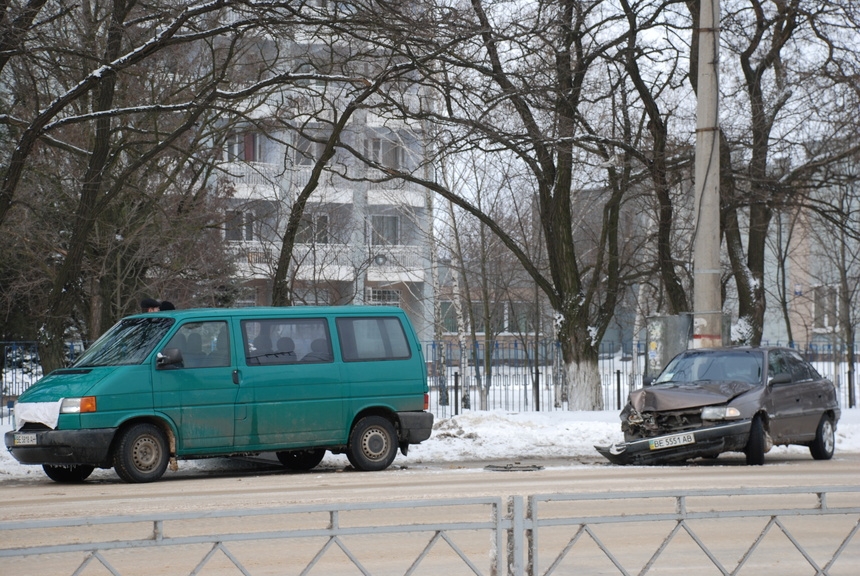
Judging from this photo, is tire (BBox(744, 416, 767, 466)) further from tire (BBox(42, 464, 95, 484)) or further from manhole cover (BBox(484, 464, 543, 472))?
tire (BBox(42, 464, 95, 484))

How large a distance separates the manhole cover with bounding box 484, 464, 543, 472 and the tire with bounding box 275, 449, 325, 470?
7.15ft

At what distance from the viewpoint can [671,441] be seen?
13992mm

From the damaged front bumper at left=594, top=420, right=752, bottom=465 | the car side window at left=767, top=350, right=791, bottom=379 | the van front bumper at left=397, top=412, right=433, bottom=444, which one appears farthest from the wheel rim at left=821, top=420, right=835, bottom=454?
the van front bumper at left=397, top=412, right=433, bottom=444

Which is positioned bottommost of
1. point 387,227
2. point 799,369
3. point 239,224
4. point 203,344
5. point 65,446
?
point 65,446

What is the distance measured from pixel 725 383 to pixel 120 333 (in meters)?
7.60

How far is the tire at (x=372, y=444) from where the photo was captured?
45.3 feet

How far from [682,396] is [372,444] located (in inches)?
153

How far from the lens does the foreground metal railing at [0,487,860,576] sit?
542cm

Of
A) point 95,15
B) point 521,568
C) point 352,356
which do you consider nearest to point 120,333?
point 352,356

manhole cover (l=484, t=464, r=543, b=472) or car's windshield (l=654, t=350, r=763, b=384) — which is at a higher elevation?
car's windshield (l=654, t=350, r=763, b=384)

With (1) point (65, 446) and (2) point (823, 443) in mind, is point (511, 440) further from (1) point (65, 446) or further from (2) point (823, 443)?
(1) point (65, 446)

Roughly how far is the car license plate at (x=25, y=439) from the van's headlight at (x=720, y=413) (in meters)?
7.83

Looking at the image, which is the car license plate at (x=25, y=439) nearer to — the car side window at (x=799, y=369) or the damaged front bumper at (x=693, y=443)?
the damaged front bumper at (x=693, y=443)

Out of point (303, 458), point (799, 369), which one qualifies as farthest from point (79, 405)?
point (799, 369)
